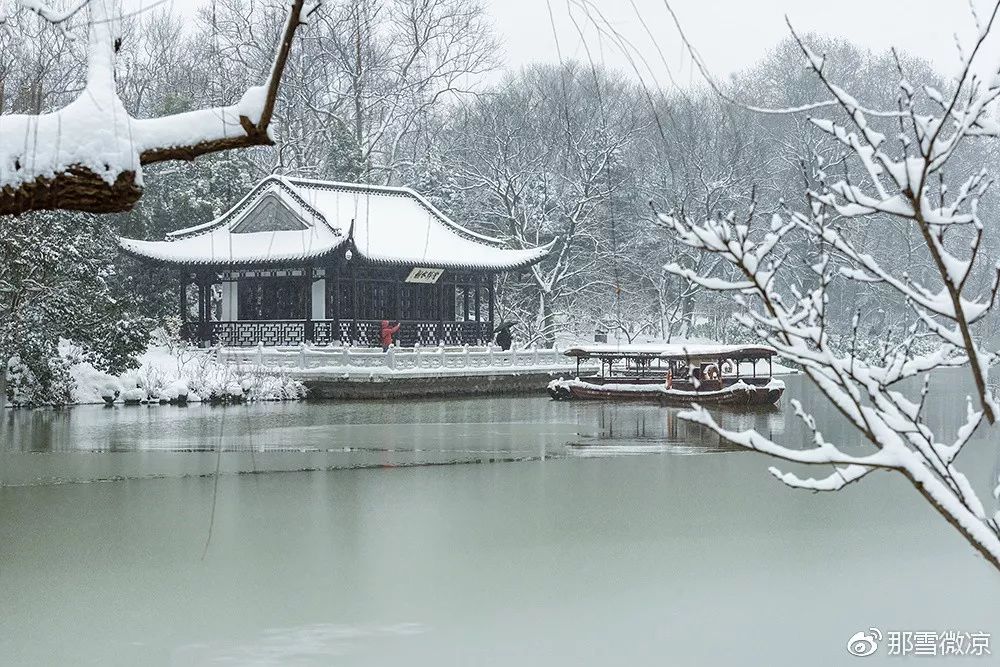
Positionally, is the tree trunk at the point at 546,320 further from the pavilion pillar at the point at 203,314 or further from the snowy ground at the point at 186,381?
the snowy ground at the point at 186,381

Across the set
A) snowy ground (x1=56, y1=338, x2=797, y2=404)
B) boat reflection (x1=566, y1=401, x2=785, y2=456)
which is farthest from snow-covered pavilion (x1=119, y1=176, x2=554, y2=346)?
boat reflection (x1=566, y1=401, x2=785, y2=456)

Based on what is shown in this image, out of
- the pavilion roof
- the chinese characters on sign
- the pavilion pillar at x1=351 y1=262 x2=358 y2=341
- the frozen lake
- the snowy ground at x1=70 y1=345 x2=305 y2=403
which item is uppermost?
the pavilion roof

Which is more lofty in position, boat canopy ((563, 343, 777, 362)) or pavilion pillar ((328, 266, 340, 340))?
pavilion pillar ((328, 266, 340, 340))

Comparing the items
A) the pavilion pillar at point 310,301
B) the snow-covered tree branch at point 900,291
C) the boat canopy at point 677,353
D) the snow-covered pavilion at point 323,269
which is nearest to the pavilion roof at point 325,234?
the snow-covered pavilion at point 323,269

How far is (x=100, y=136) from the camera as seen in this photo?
2.60 meters

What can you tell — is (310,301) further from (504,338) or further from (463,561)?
(463,561)

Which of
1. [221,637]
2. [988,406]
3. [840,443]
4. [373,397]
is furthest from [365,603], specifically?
[373,397]

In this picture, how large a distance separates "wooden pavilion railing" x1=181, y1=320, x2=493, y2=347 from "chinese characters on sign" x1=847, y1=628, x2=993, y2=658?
62.9 ft

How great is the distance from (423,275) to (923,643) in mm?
20759

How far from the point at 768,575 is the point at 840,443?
729 cm

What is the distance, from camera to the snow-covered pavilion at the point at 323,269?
24.3 meters

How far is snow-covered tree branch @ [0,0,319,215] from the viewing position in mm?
2553

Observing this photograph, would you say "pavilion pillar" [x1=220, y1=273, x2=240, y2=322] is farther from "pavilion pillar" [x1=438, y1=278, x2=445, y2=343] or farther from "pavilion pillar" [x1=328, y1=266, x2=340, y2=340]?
"pavilion pillar" [x1=438, y1=278, x2=445, y2=343]

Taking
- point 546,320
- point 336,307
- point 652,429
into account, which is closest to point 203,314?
point 336,307
